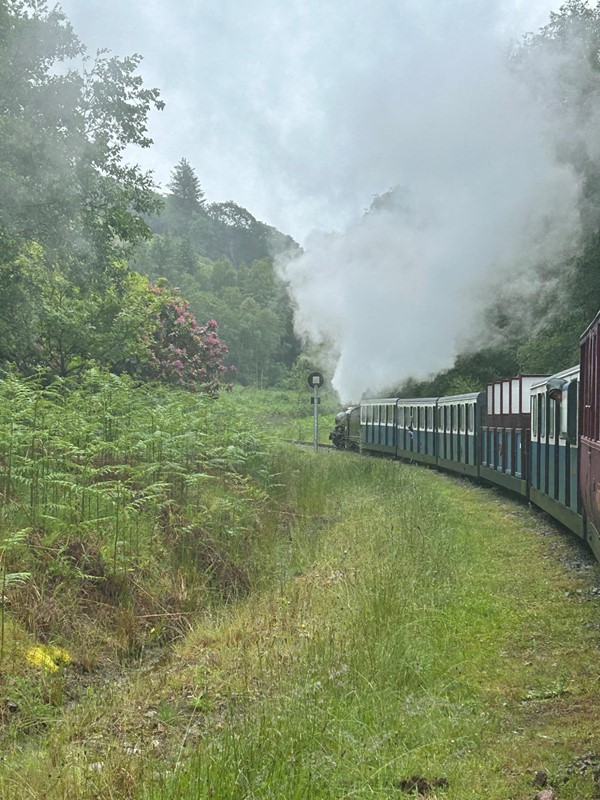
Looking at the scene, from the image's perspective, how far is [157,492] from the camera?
9.80 m

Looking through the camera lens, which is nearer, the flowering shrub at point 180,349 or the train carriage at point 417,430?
→ the train carriage at point 417,430

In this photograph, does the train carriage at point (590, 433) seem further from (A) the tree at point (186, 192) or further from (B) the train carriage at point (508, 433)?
(A) the tree at point (186, 192)

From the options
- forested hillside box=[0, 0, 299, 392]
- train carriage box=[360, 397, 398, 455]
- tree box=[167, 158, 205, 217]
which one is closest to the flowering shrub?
forested hillside box=[0, 0, 299, 392]

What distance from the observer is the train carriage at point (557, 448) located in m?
10.7

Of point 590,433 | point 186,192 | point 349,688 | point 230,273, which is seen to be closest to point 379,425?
point 590,433

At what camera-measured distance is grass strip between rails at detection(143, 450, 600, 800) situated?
4.17 metres

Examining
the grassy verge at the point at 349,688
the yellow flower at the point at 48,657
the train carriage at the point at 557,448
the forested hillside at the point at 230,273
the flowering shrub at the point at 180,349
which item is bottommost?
the yellow flower at the point at 48,657

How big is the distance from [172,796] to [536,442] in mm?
11270

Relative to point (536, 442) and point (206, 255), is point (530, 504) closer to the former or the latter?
point (536, 442)

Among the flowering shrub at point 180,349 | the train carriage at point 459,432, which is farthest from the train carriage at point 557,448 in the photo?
the flowering shrub at point 180,349

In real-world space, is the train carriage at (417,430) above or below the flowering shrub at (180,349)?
below

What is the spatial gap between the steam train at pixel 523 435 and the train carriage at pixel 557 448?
1 centimetres

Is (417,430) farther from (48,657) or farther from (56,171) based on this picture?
(48,657)

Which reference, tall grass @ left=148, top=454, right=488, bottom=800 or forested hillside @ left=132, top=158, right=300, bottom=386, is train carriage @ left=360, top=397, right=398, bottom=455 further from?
tall grass @ left=148, top=454, right=488, bottom=800
